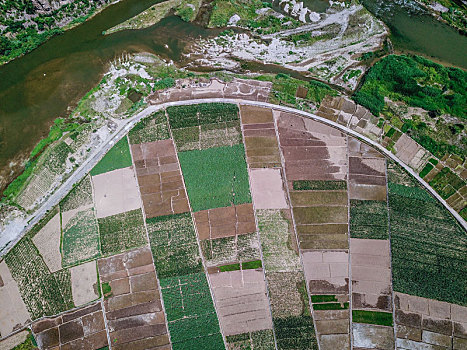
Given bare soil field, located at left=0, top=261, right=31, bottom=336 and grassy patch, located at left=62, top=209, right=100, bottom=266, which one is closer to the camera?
bare soil field, located at left=0, top=261, right=31, bottom=336

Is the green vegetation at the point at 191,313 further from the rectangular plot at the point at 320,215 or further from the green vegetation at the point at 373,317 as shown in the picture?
the green vegetation at the point at 373,317

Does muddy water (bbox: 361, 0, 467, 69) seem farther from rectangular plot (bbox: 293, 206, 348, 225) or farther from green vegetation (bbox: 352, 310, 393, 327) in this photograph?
green vegetation (bbox: 352, 310, 393, 327)

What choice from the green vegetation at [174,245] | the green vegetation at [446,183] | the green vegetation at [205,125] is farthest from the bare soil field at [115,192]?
the green vegetation at [446,183]

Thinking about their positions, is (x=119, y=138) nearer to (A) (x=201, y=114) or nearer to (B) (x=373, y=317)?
(A) (x=201, y=114)

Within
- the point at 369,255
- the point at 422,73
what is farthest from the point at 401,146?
the point at 369,255

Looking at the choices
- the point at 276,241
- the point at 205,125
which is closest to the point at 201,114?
the point at 205,125

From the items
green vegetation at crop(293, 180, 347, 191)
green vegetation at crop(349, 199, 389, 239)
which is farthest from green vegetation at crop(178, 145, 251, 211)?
green vegetation at crop(349, 199, 389, 239)

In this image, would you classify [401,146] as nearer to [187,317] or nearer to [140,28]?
[187,317]
